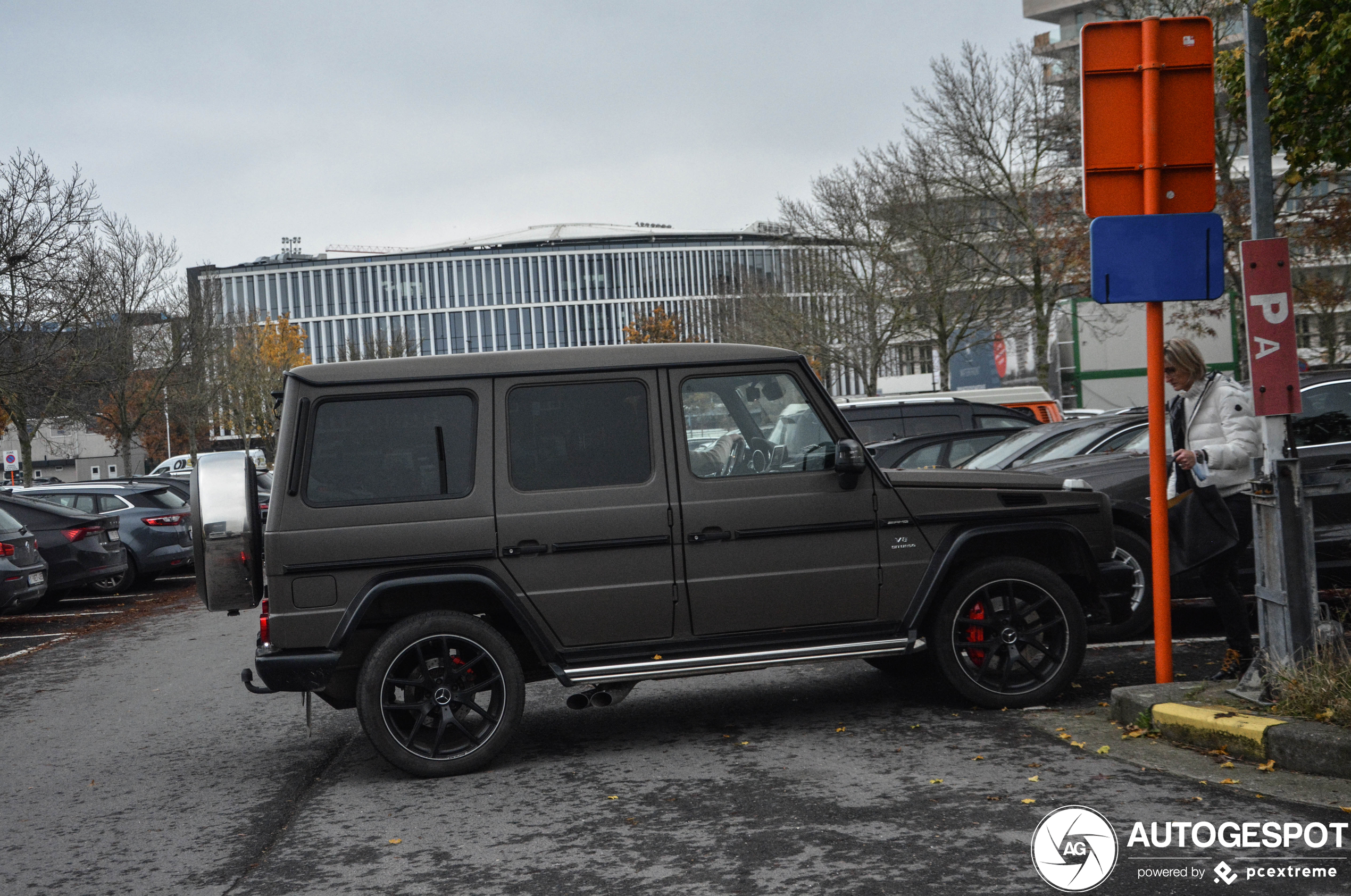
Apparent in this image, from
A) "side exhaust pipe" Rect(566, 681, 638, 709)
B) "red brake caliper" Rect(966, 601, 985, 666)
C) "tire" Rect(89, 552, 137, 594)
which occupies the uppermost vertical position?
"red brake caliper" Rect(966, 601, 985, 666)

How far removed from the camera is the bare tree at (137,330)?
35.6 m

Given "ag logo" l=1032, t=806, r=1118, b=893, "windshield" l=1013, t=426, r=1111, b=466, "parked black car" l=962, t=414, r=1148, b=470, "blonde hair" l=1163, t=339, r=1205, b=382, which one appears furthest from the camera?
"windshield" l=1013, t=426, r=1111, b=466

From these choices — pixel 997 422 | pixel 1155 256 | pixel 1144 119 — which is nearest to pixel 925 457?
pixel 997 422

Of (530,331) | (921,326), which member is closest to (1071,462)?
(921,326)

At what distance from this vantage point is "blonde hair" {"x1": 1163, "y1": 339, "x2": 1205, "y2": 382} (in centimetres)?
693

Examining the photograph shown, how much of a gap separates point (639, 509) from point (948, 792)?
1961 millimetres

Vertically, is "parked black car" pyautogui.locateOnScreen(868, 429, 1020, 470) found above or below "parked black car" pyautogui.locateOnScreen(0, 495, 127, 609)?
above

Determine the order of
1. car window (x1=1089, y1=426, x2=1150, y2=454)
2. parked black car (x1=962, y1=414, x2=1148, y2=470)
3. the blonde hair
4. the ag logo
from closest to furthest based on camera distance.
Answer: the ag logo, the blonde hair, car window (x1=1089, y1=426, x2=1150, y2=454), parked black car (x1=962, y1=414, x2=1148, y2=470)

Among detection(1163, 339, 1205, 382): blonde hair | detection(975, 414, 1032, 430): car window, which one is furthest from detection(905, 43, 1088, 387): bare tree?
detection(1163, 339, 1205, 382): blonde hair

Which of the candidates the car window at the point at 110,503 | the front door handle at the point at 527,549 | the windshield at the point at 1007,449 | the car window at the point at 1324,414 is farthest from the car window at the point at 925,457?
the car window at the point at 110,503

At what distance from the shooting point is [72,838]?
545cm

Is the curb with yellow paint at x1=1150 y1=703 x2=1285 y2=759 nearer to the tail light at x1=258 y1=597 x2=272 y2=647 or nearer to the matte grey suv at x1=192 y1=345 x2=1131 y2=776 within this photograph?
the matte grey suv at x1=192 y1=345 x2=1131 y2=776

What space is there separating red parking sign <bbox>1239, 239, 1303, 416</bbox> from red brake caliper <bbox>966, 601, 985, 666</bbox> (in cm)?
166

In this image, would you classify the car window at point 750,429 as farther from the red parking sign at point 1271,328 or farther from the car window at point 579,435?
the red parking sign at point 1271,328
